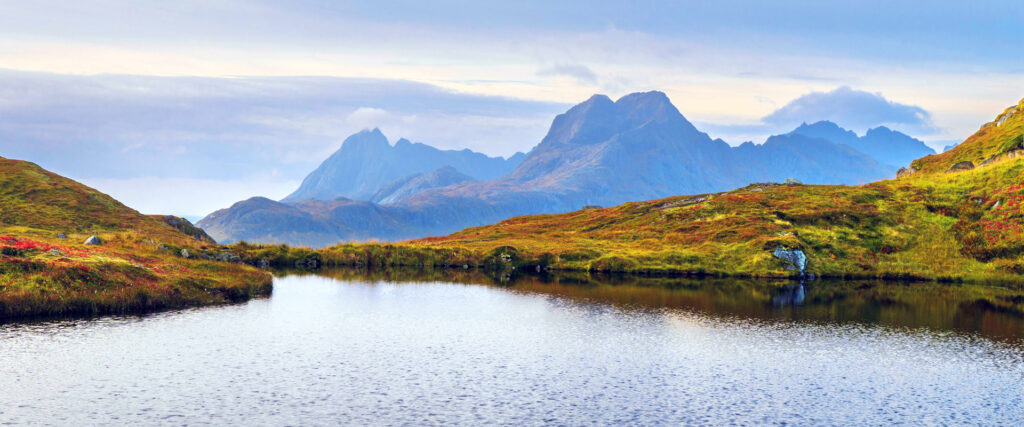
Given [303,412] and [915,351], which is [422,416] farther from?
[915,351]

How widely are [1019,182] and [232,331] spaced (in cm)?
12379

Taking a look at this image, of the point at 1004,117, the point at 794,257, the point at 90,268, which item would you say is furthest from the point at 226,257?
the point at 1004,117

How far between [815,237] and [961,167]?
55076 mm

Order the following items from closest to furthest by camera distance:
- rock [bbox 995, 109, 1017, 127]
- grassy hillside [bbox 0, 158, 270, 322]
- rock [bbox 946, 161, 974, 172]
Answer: grassy hillside [bbox 0, 158, 270, 322] → rock [bbox 946, 161, 974, 172] → rock [bbox 995, 109, 1017, 127]

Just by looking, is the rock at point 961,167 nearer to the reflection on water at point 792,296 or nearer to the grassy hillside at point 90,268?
the reflection on water at point 792,296

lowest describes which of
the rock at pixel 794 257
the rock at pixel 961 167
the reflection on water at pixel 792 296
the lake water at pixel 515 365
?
the lake water at pixel 515 365

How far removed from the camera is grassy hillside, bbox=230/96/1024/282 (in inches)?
3981

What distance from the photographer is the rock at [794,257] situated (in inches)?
4026

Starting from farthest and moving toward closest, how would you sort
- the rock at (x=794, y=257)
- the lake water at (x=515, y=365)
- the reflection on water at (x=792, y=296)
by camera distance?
1. the rock at (x=794, y=257)
2. the reflection on water at (x=792, y=296)
3. the lake water at (x=515, y=365)

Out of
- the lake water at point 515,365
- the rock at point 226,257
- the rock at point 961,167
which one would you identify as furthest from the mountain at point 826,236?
the lake water at point 515,365

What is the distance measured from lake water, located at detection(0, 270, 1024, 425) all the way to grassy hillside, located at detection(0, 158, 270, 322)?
4331 mm

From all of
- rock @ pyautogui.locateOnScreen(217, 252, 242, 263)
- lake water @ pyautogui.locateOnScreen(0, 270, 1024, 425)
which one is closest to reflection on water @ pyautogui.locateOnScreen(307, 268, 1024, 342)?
lake water @ pyautogui.locateOnScreen(0, 270, 1024, 425)

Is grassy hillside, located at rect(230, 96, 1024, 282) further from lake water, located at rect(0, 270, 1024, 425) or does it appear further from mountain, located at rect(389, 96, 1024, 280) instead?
lake water, located at rect(0, 270, 1024, 425)

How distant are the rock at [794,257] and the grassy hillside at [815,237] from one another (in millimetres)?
824
